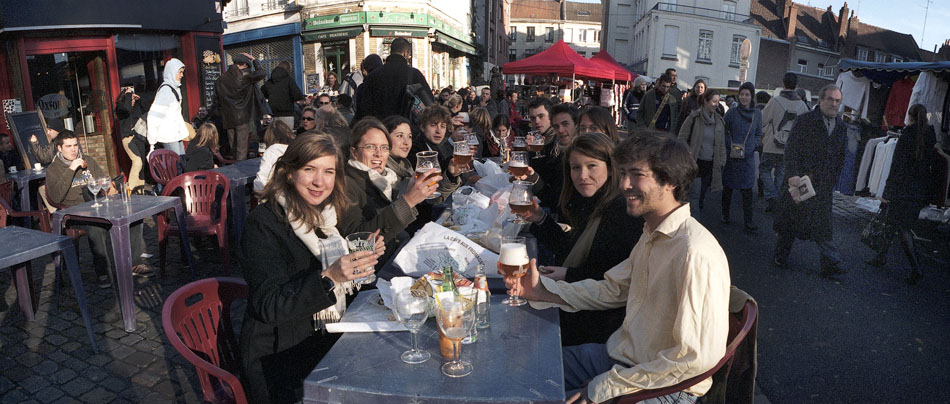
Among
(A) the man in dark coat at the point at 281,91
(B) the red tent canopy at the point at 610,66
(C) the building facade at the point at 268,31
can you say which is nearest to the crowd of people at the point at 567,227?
(A) the man in dark coat at the point at 281,91

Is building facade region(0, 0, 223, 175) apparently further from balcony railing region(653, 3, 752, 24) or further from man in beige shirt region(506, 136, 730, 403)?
balcony railing region(653, 3, 752, 24)

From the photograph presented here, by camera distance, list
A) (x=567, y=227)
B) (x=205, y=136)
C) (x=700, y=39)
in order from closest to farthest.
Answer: (x=567, y=227), (x=205, y=136), (x=700, y=39)

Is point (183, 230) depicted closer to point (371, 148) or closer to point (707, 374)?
point (371, 148)

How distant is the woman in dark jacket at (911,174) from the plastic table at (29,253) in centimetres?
720

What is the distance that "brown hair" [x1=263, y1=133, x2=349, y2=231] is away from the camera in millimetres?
2357

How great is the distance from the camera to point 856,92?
970cm

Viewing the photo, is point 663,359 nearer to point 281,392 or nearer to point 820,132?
point 281,392

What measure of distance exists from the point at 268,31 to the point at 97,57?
43.1ft

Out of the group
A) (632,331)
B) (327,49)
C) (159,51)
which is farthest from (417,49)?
(632,331)

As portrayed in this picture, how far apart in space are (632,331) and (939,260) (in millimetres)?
6038

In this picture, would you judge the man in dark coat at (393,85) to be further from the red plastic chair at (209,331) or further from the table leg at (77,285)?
the red plastic chair at (209,331)

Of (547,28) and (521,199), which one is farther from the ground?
Result: (547,28)

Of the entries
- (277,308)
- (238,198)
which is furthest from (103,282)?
(277,308)

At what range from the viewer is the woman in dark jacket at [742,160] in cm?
712
